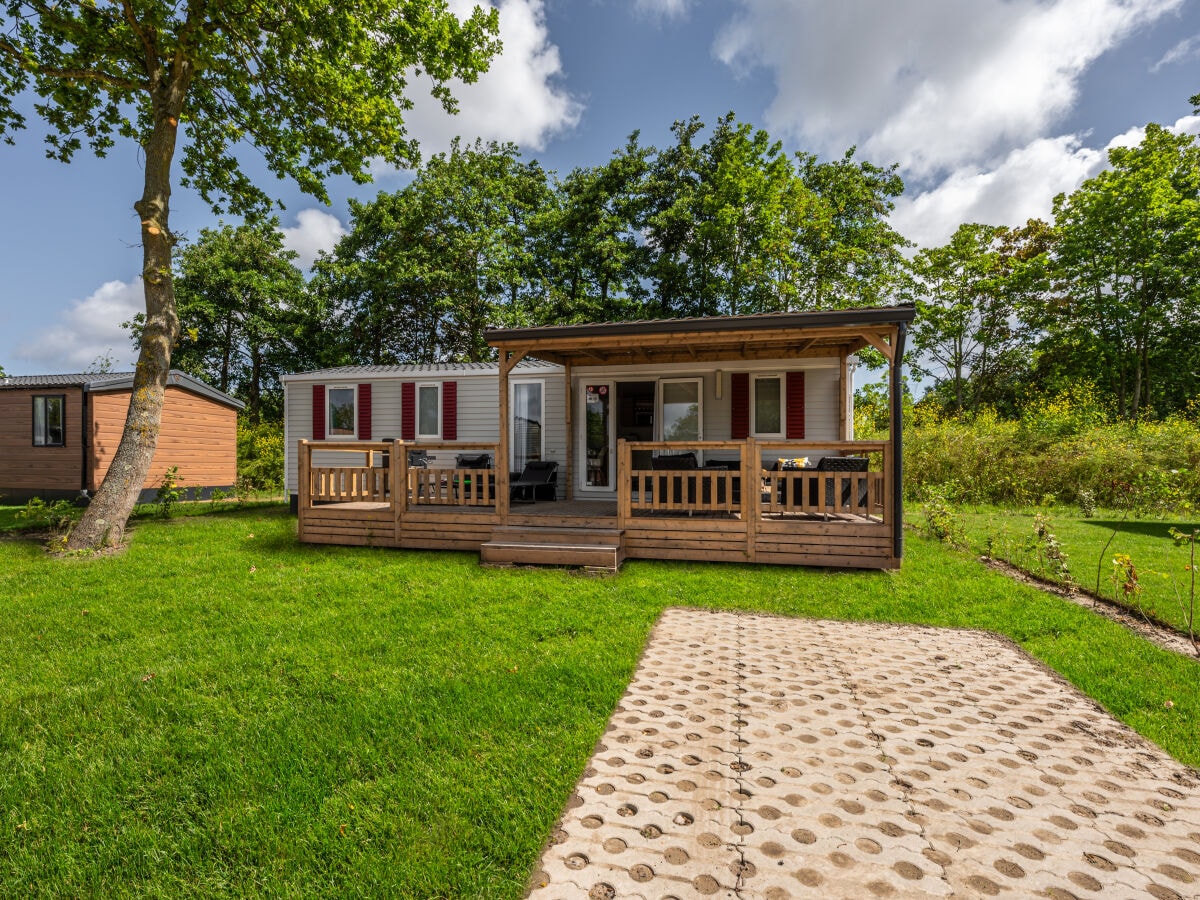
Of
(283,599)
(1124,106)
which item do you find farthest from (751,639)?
(1124,106)

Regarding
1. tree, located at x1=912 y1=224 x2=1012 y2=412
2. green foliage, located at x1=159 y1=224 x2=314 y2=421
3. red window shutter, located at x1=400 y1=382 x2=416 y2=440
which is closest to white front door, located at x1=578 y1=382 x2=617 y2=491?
red window shutter, located at x1=400 y1=382 x2=416 y2=440

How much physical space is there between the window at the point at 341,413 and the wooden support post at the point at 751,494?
862 cm

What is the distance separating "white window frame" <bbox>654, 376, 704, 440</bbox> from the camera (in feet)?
29.8

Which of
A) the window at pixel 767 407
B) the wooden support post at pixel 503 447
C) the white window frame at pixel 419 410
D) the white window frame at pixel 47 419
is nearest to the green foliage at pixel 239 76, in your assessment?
the white window frame at pixel 419 410

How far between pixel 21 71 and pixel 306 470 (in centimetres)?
805

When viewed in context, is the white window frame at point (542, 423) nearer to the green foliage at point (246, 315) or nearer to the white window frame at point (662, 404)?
the white window frame at point (662, 404)

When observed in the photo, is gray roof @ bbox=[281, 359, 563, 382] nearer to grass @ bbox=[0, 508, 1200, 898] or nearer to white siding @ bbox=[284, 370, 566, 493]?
white siding @ bbox=[284, 370, 566, 493]

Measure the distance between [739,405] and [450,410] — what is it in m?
5.72

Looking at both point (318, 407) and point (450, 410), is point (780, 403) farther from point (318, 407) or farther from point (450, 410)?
point (318, 407)

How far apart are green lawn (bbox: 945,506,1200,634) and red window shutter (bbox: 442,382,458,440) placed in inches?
355

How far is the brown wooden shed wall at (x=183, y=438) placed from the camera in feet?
42.1

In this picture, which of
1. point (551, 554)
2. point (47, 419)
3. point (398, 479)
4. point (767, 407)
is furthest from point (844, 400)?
point (47, 419)

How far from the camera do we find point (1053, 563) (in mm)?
5758

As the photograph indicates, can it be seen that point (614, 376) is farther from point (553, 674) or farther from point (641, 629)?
point (553, 674)
